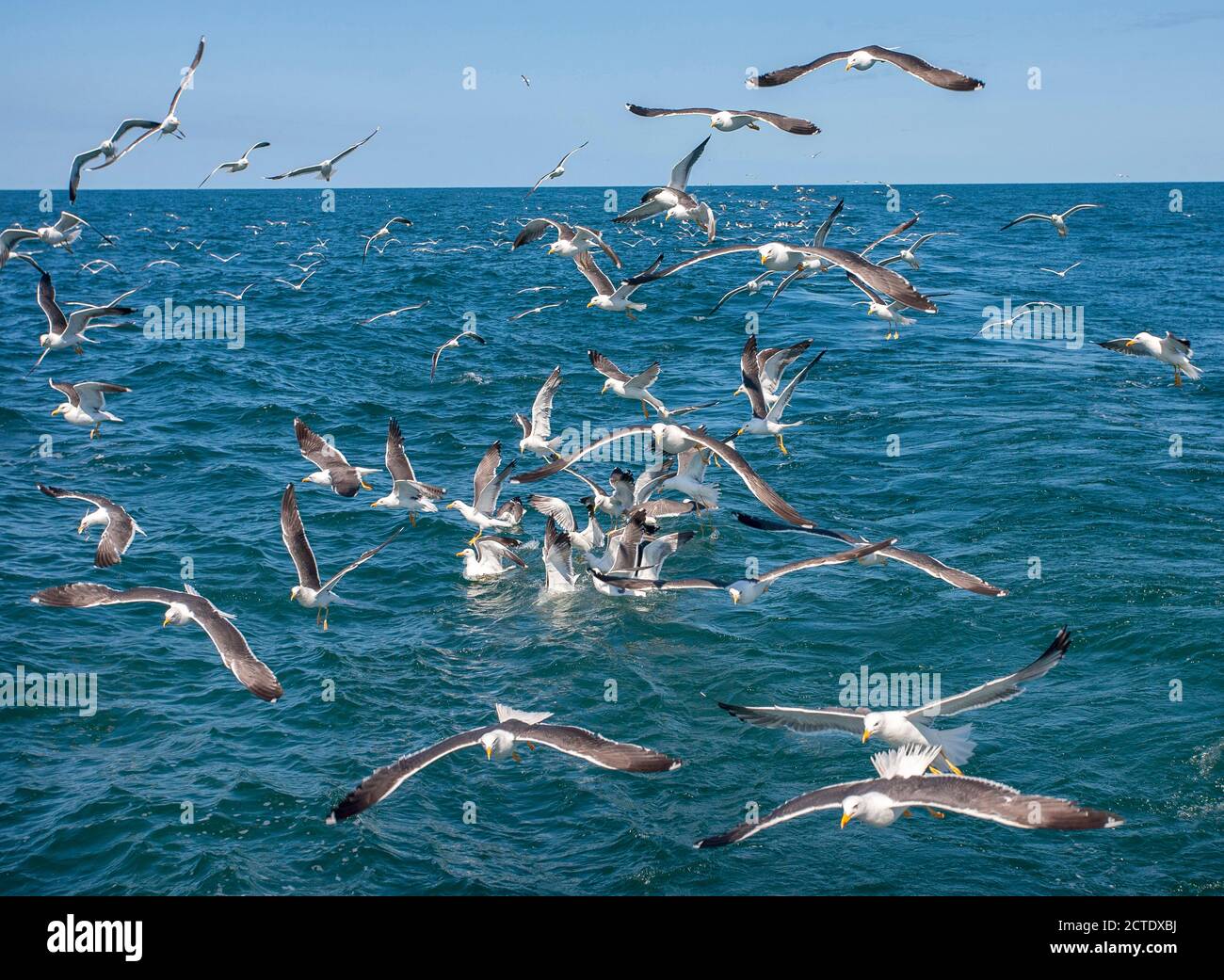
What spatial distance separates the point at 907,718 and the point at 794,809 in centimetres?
246

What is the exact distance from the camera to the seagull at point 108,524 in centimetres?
1670


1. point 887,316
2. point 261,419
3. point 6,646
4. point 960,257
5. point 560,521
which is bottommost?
point 6,646

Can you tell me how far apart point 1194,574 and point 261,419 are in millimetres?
22141

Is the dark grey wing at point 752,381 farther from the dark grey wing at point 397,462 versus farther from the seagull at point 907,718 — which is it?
the seagull at point 907,718

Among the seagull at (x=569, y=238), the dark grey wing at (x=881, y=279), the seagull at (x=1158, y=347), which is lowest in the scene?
the seagull at (x=1158, y=347)

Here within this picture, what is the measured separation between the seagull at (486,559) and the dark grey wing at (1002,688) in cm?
983

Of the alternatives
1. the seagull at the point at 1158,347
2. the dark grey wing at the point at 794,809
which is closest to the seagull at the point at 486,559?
the dark grey wing at the point at 794,809

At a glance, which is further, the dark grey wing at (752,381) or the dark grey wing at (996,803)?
the dark grey wing at (752,381)

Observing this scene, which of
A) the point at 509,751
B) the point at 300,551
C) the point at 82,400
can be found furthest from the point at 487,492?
the point at 82,400

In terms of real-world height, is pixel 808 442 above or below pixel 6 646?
above

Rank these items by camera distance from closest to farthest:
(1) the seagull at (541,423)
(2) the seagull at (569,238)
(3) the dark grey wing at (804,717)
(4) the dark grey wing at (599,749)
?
1. (4) the dark grey wing at (599,749)
2. (3) the dark grey wing at (804,717)
3. (2) the seagull at (569,238)
4. (1) the seagull at (541,423)
